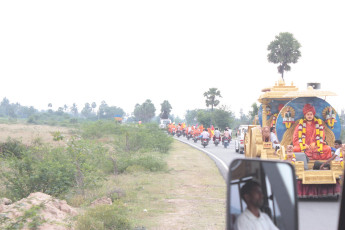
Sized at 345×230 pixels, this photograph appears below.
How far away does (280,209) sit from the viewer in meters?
2.17

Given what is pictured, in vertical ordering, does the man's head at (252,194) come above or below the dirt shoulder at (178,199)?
above

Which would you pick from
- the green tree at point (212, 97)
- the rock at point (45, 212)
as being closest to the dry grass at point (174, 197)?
the rock at point (45, 212)

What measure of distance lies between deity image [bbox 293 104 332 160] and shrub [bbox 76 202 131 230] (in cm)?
602

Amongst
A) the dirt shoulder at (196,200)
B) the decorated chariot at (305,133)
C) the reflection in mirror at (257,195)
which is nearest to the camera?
the reflection in mirror at (257,195)

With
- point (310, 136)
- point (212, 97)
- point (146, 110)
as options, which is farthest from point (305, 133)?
point (146, 110)

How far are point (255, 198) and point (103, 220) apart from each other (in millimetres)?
6871

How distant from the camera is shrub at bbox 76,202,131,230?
8.25m

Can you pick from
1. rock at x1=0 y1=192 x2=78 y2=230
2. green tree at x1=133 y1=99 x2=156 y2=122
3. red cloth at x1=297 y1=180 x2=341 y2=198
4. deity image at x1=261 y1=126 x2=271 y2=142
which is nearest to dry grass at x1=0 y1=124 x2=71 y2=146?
deity image at x1=261 y1=126 x2=271 y2=142

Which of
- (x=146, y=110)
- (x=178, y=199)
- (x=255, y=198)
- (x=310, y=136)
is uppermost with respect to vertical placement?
(x=146, y=110)

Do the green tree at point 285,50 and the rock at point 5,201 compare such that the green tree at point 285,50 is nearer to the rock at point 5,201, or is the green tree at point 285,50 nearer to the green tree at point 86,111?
the rock at point 5,201

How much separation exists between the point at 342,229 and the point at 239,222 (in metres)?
0.46

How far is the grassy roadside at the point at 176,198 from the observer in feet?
30.2

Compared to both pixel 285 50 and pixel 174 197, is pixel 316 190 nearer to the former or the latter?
pixel 174 197

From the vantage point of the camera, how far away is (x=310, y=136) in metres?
12.9
